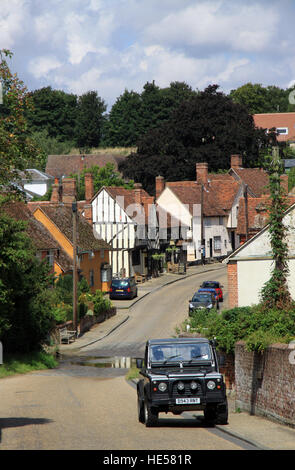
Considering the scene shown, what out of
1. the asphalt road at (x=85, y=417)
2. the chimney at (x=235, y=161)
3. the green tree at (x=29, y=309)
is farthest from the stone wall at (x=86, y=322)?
the chimney at (x=235, y=161)

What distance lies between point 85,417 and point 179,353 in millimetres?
2769

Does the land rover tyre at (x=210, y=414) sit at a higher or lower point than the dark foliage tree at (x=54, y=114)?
lower

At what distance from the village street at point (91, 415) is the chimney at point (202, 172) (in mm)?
40502

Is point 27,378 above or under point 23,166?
under

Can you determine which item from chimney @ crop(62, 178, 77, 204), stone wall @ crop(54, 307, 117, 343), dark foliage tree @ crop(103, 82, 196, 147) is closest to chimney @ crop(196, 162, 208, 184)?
chimney @ crop(62, 178, 77, 204)

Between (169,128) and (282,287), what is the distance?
7011 cm

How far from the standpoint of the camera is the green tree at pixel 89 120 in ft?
483

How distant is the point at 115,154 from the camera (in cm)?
13775

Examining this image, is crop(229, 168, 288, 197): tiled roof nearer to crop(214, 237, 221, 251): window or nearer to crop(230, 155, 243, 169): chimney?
crop(230, 155, 243, 169): chimney

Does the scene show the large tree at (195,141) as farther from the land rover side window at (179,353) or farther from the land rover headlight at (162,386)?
the land rover headlight at (162,386)

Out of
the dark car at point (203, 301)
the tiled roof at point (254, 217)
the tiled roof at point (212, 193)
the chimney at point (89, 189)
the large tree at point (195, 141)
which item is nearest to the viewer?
the tiled roof at point (254, 217)

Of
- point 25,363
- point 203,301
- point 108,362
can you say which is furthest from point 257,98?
point 25,363
